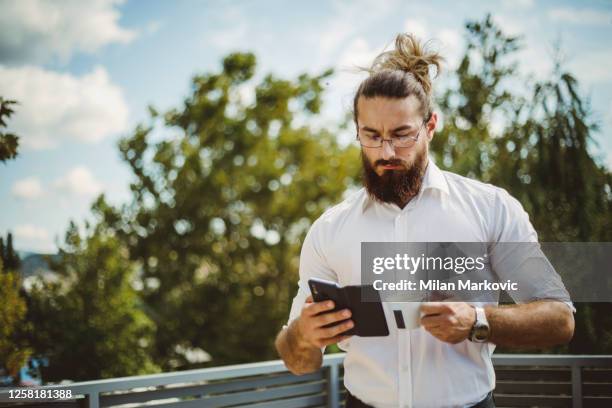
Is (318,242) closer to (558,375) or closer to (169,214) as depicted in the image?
(558,375)

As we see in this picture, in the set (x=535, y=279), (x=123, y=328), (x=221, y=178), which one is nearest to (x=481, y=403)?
(x=535, y=279)

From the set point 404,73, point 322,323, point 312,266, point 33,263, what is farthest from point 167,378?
point 33,263

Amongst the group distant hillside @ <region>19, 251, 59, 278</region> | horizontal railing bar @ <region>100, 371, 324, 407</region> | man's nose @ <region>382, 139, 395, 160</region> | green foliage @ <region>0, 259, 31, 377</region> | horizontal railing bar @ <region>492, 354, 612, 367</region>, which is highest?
man's nose @ <region>382, 139, 395, 160</region>

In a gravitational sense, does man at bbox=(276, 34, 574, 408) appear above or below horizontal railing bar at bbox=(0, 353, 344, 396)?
above

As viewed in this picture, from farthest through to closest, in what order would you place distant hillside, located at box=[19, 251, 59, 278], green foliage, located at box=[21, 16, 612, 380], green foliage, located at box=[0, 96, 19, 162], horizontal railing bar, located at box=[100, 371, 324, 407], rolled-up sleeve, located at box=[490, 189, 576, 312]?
green foliage, located at box=[21, 16, 612, 380] < distant hillside, located at box=[19, 251, 59, 278] < green foliage, located at box=[0, 96, 19, 162] < horizontal railing bar, located at box=[100, 371, 324, 407] < rolled-up sleeve, located at box=[490, 189, 576, 312]

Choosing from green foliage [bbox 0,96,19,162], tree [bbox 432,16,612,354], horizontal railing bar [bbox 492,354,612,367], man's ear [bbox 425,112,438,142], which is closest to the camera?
man's ear [bbox 425,112,438,142]

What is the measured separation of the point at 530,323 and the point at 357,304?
390 millimetres

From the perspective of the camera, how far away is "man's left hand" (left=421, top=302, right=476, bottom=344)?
1202 millimetres

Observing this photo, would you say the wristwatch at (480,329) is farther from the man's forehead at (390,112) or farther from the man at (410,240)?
the man's forehead at (390,112)

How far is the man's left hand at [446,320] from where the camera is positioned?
1.20 metres

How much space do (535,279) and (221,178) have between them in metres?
12.5

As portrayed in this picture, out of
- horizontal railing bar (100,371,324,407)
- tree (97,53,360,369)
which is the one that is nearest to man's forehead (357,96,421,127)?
horizontal railing bar (100,371,324,407)

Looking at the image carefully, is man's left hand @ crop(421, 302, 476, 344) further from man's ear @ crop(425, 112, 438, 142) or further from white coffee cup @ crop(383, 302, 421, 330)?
man's ear @ crop(425, 112, 438, 142)

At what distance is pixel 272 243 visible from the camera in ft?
47.3
